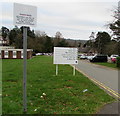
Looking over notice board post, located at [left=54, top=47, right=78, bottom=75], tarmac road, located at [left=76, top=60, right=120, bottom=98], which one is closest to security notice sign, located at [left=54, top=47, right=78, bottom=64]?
notice board post, located at [left=54, top=47, right=78, bottom=75]

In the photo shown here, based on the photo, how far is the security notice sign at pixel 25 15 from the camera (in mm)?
3467

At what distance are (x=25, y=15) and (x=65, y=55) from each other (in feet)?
23.4

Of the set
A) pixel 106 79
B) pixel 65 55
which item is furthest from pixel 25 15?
pixel 106 79

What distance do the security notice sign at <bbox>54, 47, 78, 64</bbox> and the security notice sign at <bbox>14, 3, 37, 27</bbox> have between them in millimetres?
6729

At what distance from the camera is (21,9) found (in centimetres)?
350

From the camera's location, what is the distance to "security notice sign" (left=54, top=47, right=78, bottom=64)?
10383 millimetres

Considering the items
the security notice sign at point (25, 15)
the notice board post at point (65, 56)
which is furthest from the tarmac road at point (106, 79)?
the security notice sign at point (25, 15)

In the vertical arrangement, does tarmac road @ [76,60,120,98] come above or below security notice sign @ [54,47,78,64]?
below

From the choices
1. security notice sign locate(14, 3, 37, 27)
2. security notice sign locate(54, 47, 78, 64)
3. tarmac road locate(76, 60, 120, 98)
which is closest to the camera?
security notice sign locate(14, 3, 37, 27)

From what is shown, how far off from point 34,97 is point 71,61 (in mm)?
5759

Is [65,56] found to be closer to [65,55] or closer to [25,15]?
[65,55]

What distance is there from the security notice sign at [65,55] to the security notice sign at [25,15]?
673 centimetres

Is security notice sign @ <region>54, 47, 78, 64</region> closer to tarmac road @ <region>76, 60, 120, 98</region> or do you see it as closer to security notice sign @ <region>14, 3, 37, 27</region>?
tarmac road @ <region>76, 60, 120, 98</region>

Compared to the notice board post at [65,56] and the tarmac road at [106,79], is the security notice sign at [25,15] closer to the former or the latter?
the tarmac road at [106,79]
